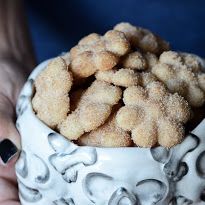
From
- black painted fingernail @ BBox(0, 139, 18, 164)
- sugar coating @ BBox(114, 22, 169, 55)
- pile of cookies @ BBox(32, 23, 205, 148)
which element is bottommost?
black painted fingernail @ BBox(0, 139, 18, 164)

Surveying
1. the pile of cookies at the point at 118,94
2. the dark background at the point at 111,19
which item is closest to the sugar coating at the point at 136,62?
the pile of cookies at the point at 118,94

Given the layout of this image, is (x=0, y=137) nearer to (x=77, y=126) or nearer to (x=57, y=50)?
(x=77, y=126)

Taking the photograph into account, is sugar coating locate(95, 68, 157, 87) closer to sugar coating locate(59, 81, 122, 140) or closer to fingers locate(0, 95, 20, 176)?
sugar coating locate(59, 81, 122, 140)

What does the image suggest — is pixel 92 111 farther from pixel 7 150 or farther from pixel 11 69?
pixel 11 69

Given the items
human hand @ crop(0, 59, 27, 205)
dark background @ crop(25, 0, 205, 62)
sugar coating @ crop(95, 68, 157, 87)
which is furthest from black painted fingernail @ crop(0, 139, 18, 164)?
dark background @ crop(25, 0, 205, 62)

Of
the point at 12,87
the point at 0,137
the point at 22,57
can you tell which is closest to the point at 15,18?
the point at 22,57

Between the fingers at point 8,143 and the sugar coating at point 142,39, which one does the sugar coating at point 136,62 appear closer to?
the sugar coating at point 142,39

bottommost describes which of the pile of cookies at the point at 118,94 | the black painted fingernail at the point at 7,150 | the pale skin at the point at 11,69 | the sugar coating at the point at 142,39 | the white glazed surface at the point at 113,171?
the pale skin at the point at 11,69
